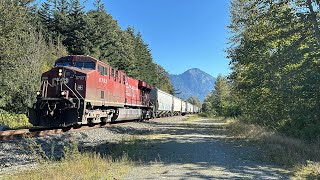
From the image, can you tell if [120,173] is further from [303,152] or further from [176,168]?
[303,152]

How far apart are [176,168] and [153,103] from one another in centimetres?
2727

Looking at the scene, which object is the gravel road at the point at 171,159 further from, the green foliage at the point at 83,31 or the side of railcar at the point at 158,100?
the green foliage at the point at 83,31

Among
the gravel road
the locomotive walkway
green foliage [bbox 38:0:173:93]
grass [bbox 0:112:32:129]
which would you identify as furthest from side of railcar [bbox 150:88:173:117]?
the locomotive walkway

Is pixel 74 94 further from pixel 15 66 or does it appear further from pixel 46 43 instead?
pixel 46 43

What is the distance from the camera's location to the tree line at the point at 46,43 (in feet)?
67.8

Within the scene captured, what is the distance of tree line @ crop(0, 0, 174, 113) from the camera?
67.8ft

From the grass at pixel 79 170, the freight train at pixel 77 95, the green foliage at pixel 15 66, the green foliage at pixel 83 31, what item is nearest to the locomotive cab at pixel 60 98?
the freight train at pixel 77 95

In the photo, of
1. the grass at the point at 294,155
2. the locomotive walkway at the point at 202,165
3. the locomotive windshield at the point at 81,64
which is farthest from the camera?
the locomotive windshield at the point at 81,64

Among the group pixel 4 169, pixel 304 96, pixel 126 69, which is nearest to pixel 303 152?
pixel 304 96

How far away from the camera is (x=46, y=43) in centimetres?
3884

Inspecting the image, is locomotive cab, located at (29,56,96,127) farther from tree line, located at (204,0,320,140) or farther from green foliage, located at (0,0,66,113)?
tree line, located at (204,0,320,140)

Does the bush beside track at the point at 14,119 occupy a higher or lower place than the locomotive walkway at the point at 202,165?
higher

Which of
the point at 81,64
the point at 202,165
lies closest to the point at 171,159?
the point at 202,165

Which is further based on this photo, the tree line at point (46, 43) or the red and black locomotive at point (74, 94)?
the tree line at point (46, 43)
